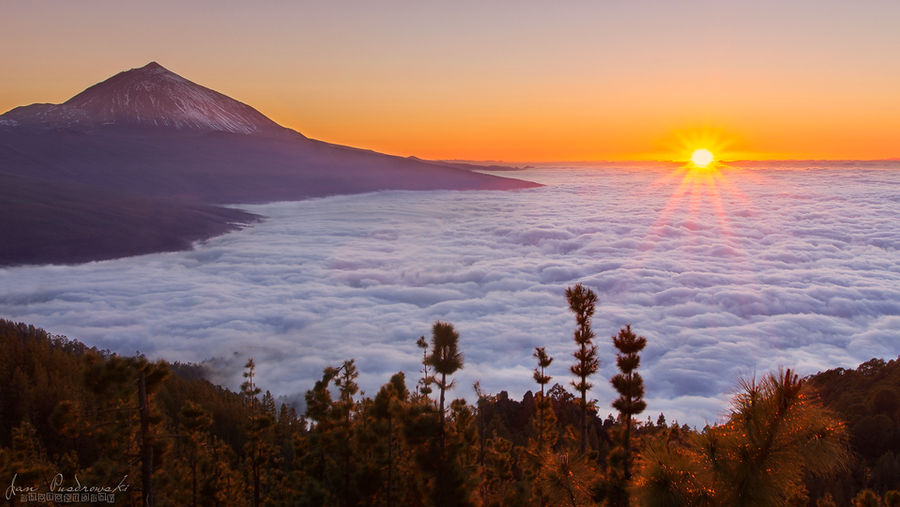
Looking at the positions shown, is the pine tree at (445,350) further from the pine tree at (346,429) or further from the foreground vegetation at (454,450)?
the pine tree at (346,429)

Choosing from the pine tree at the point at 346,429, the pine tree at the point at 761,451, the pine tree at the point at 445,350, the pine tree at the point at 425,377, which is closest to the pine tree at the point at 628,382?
the pine tree at the point at 445,350

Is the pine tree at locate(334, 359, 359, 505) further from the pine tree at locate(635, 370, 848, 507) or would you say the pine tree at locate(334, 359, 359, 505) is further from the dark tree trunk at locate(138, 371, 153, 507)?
the pine tree at locate(635, 370, 848, 507)

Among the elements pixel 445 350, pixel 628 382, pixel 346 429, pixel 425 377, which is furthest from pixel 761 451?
pixel 425 377

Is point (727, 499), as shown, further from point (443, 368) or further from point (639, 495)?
point (443, 368)

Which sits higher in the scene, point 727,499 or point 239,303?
point 727,499

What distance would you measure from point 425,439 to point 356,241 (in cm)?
17106

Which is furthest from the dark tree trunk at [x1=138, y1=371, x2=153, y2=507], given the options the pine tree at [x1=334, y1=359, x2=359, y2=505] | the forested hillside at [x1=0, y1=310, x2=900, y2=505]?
the pine tree at [x1=334, y1=359, x2=359, y2=505]

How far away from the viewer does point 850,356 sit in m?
64.1

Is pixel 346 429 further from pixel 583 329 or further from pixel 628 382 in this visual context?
pixel 628 382

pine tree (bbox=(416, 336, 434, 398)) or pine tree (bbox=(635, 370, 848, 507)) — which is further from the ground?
pine tree (bbox=(635, 370, 848, 507))

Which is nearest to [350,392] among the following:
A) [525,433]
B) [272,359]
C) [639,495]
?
[639,495]

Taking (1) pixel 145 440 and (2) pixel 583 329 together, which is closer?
(1) pixel 145 440

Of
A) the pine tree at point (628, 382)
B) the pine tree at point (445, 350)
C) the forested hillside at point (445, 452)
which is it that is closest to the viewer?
the forested hillside at point (445, 452)

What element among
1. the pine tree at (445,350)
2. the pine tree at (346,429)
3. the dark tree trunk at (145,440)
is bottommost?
the pine tree at (346,429)
